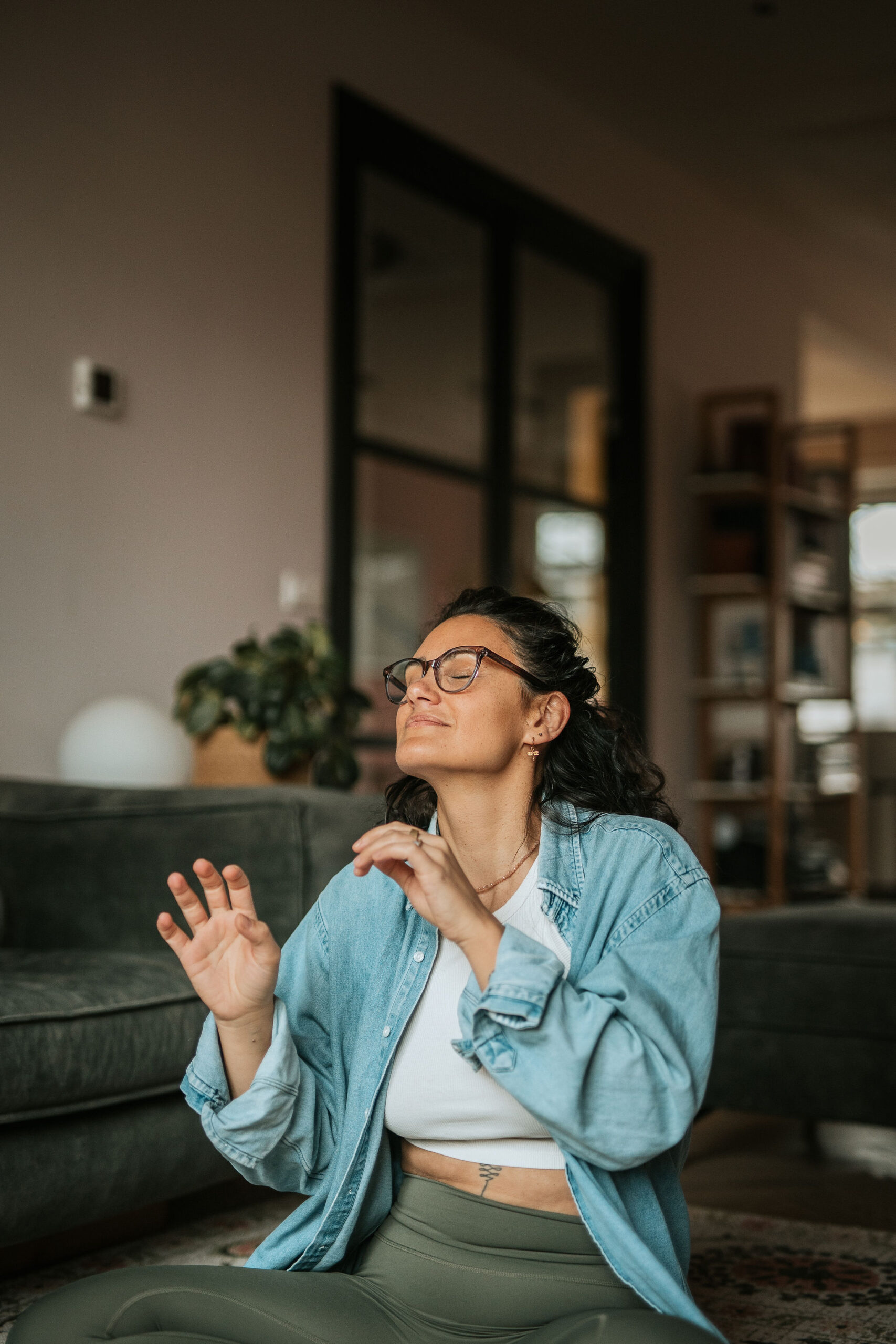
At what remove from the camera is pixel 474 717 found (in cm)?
135

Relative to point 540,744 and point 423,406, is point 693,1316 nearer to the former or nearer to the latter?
point 540,744

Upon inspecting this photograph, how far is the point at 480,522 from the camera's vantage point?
501 centimetres

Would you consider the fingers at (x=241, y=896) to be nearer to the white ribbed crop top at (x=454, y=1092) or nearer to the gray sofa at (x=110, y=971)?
the white ribbed crop top at (x=454, y=1092)

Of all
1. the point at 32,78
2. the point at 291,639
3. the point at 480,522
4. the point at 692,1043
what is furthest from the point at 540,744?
the point at 480,522

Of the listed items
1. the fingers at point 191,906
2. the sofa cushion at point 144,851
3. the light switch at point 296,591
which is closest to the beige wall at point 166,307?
the light switch at point 296,591

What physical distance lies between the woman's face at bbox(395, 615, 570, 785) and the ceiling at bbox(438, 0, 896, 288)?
3.81 meters

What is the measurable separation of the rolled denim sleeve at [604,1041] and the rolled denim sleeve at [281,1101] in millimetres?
177

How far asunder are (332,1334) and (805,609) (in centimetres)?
557

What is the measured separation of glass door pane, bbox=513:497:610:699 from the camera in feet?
17.2

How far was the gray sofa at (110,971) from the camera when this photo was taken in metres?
1.79

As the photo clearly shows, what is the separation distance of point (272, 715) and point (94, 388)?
0.94 metres

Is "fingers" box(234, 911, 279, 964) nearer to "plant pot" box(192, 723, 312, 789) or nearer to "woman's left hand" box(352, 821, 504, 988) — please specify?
"woman's left hand" box(352, 821, 504, 988)

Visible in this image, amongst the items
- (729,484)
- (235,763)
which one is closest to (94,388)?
(235,763)

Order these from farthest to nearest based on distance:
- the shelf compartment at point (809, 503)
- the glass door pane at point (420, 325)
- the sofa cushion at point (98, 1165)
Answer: the shelf compartment at point (809, 503), the glass door pane at point (420, 325), the sofa cushion at point (98, 1165)
